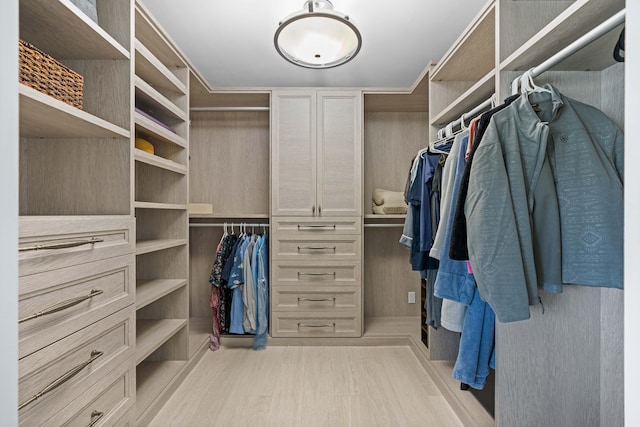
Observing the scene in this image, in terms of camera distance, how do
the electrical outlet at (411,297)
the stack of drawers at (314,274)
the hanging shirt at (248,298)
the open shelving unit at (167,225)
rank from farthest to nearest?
the electrical outlet at (411,297), the stack of drawers at (314,274), the hanging shirt at (248,298), the open shelving unit at (167,225)

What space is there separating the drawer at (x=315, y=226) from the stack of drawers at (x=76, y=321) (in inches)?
49.5

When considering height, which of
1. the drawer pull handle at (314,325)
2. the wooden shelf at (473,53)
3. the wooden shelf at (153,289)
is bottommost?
the drawer pull handle at (314,325)

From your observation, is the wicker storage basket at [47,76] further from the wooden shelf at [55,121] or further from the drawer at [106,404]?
the drawer at [106,404]

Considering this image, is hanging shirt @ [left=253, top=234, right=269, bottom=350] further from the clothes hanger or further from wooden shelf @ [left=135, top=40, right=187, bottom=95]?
the clothes hanger

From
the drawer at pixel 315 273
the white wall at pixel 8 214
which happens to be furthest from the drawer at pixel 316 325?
the white wall at pixel 8 214

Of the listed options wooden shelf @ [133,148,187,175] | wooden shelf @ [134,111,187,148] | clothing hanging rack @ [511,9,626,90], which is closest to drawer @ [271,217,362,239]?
wooden shelf @ [133,148,187,175]

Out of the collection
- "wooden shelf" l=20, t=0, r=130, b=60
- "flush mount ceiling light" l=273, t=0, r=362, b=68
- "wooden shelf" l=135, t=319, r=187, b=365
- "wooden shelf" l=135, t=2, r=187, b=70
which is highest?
"wooden shelf" l=135, t=2, r=187, b=70

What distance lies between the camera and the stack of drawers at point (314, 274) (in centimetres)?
263

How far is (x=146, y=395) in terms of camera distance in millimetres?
1756

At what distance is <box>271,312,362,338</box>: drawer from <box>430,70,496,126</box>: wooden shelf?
5.53ft

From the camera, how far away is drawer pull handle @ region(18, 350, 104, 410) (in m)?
0.96

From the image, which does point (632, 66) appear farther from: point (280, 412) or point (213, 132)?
point (213, 132)

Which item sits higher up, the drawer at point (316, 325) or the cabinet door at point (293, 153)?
the cabinet door at point (293, 153)

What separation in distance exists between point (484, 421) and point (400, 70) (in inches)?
99.0
